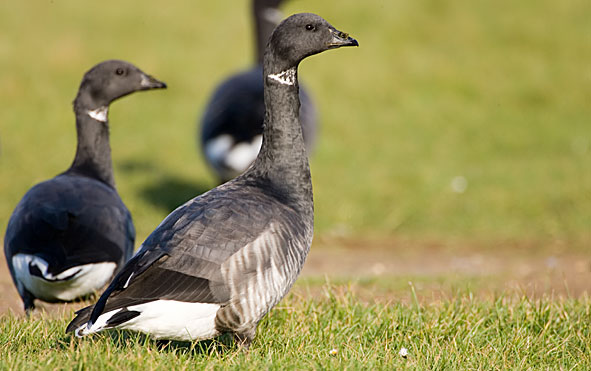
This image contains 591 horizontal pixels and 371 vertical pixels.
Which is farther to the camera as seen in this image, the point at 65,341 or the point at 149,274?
the point at 65,341

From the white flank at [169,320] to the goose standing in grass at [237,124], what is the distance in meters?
4.70

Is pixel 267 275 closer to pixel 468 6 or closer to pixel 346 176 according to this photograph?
pixel 346 176

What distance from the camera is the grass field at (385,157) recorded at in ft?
15.1

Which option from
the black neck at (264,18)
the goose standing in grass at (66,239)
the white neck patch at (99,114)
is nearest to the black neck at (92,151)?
the white neck patch at (99,114)

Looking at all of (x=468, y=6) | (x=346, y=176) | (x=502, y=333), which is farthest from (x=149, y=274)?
(x=468, y=6)

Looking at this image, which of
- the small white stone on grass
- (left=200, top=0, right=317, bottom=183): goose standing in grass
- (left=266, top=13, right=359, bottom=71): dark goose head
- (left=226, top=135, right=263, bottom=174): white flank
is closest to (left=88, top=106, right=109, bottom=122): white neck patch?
(left=200, top=0, right=317, bottom=183): goose standing in grass

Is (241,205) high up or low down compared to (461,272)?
up

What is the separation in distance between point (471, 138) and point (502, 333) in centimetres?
1111

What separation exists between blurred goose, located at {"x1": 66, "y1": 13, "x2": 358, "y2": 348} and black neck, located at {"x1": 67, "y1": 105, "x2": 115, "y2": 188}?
2.12 meters

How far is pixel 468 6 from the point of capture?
69.1ft

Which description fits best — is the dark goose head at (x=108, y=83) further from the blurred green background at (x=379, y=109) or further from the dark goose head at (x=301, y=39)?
the blurred green background at (x=379, y=109)

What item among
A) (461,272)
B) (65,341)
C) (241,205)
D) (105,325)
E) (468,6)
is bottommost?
(461,272)

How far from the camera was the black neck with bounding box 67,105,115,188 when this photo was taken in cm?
641

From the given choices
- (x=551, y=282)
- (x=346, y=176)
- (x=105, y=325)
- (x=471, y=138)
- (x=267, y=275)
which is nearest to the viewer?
(x=105, y=325)
